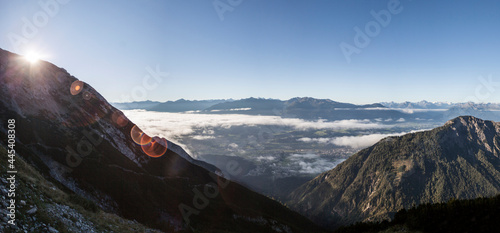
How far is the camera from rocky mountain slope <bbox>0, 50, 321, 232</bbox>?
50.9 metres

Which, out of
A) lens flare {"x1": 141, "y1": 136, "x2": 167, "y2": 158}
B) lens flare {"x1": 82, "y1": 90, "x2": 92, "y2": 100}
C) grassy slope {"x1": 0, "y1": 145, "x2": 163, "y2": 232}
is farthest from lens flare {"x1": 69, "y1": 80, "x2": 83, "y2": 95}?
A: grassy slope {"x1": 0, "y1": 145, "x2": 163, "y2": 232}

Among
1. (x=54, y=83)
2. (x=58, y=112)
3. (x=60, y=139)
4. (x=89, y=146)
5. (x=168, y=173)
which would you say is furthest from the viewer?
(x=168, y=173)

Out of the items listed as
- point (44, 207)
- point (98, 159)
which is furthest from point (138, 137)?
point (44, 207)

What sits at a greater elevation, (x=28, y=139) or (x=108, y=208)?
(x=28, y=139)

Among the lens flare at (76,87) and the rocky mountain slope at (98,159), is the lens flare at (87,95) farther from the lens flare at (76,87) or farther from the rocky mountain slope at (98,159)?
the lens flare at (76,87)

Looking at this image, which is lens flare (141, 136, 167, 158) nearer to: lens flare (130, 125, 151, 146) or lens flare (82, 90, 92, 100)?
lens flare (130, 125, 151, 146)

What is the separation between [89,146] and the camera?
225 feet

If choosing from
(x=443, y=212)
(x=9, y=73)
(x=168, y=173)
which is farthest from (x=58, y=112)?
(x=443, y=212)

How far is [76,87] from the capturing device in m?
99.1

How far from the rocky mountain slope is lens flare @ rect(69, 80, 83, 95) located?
0.43m

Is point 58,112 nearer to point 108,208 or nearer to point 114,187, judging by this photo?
point 114,187

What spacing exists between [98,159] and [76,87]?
188 ft

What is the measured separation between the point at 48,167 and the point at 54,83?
63280 mm

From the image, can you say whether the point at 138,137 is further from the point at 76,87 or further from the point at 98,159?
the point at 98,159
